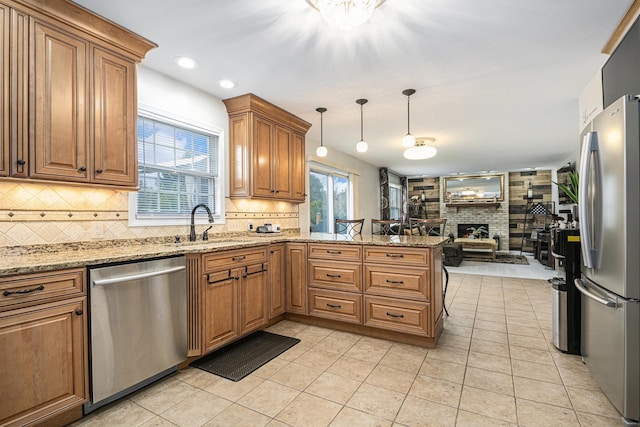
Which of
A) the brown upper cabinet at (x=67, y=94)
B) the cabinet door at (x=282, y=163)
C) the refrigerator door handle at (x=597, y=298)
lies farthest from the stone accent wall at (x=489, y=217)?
the brown upper cabinet at (x=67, y=94)

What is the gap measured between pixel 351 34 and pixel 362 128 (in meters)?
2.49

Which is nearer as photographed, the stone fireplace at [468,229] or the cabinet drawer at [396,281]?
the cabinet drawer at [396,281]

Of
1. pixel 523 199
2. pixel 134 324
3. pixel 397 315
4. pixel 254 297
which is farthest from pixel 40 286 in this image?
pixel 523 199

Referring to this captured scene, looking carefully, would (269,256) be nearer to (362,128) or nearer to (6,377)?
(6,377)

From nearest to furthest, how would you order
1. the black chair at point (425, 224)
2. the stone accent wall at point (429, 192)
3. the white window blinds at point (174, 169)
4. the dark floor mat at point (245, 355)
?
1. the dark floor mat at point (245, 355)
2. the white window blinds at point (174, 169)
3. the black chair at point (425, 224)
4. the stone accent wall at point (429, 192)

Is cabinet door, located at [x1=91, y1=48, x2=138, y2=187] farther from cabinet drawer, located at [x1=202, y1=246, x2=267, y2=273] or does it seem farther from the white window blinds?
cabinet drawer, located at [x1=202, y1=246, x2=267, y2=273]

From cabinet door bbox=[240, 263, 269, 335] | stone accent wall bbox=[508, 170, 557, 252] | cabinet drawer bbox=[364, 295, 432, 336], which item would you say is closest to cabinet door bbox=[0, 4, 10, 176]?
cabinet door bbox=[240, 263, 269, 335]

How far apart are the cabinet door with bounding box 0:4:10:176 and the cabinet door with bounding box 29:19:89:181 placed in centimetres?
11

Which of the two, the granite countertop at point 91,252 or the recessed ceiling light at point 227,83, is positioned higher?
the recessed ceiling light at point 227,83

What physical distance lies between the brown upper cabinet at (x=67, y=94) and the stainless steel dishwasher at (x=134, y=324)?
2.46 ft

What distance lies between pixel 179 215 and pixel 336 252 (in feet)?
5.23

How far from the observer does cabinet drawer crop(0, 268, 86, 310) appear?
149 cm

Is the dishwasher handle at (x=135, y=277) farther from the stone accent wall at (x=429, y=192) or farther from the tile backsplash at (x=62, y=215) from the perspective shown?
the stone accent wall at (x=429, y=192)

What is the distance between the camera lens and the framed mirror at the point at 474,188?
9.62 m
